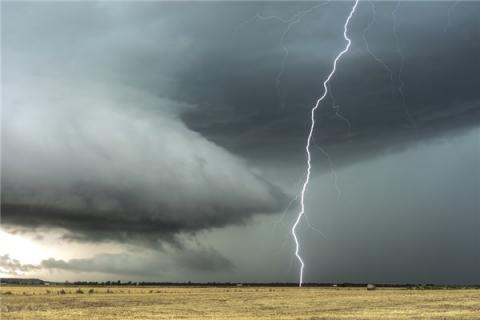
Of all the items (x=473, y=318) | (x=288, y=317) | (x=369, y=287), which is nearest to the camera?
(x=473, y=318)

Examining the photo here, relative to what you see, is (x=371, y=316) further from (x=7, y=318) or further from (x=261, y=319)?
(x=7, y=318)

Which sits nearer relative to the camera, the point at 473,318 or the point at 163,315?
the point at 473,318

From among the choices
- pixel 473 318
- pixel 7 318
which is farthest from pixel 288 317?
pixel 7 318

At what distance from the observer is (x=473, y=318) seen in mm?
24844

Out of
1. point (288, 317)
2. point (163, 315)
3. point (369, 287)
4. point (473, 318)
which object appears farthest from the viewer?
point (369, 287)

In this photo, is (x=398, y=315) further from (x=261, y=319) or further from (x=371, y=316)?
(x=261, y=319)

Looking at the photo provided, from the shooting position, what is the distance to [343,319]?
25094 millimetres

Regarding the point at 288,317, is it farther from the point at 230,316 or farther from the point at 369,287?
the point at 369,287

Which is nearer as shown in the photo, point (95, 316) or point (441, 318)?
point (441, 318)

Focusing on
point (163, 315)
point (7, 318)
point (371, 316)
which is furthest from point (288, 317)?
point (7, 318)

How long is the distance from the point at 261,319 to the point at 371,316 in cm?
560

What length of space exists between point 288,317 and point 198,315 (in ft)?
16.7

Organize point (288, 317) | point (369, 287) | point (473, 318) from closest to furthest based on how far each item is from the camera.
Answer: point (473, 318)
point (288, 317)
point (369, 287)

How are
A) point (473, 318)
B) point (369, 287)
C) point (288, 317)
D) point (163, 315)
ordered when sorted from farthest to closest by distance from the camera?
point (369, 287)
point (163, 315)
point (288, 317)
point (473, 318)
